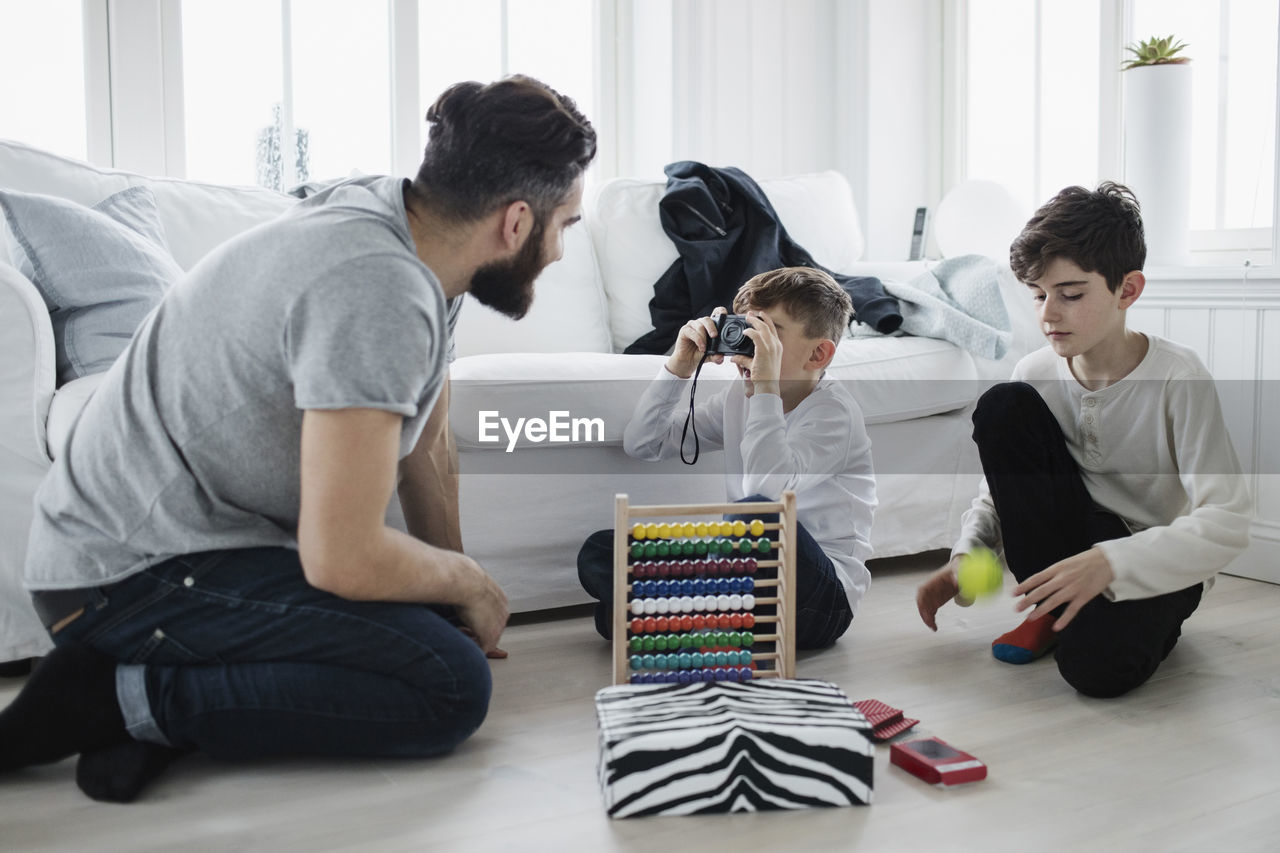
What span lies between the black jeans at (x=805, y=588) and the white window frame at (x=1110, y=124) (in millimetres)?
1313

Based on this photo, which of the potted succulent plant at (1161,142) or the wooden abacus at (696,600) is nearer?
the wooden abacus at (696,600)

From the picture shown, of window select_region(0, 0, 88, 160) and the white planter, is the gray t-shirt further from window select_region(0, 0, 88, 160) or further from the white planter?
the white planter

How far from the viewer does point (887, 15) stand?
11.8 feet

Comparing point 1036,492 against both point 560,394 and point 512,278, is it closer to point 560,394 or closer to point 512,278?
point 560,394

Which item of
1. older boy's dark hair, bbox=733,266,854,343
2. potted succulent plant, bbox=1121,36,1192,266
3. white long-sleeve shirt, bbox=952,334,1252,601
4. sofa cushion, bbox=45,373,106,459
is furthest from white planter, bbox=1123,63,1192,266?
sofa cushion, bbox=45,373,106,459

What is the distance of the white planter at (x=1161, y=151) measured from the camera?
2.59m

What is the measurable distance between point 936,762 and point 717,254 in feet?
4.96

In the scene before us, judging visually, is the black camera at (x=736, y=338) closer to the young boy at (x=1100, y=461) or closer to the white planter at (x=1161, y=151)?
the young boy at (x=1100, y=461)

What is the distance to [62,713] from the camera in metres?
1.30

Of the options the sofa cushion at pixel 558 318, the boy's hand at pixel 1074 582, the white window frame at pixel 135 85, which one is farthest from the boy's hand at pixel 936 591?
the white window frame at pixel 135 85

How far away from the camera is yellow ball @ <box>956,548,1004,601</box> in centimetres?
182

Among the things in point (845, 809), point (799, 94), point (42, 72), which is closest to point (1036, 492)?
point (845, 809)

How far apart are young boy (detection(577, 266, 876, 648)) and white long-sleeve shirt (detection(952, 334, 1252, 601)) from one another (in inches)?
8.6

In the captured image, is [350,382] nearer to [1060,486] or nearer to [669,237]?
[1060,486]
